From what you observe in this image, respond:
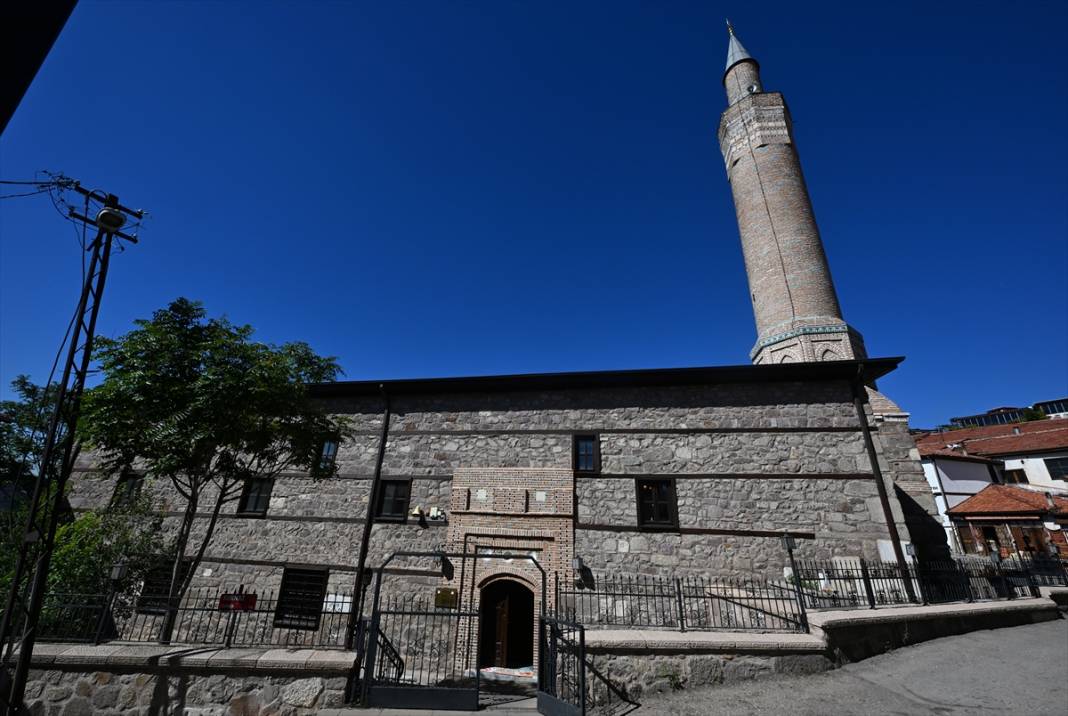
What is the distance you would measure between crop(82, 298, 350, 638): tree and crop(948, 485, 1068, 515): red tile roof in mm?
30447

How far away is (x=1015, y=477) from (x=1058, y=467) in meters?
2.23

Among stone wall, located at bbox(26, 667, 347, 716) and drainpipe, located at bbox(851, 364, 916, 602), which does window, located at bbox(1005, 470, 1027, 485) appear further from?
stone wall, located at bbox(26, 667, 347, 716)

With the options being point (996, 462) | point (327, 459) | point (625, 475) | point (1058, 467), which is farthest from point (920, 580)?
point (1058, 467)

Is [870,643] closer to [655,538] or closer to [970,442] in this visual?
[655,538]

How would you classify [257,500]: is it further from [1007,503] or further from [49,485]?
[1007,503]

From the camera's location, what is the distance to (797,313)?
69.3ft

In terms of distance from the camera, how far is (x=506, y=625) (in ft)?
35.1

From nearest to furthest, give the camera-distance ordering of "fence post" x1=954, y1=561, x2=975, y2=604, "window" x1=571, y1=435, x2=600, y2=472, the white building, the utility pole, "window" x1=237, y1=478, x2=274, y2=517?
the utility pole → "fence post" x1=954, y1=561, x2=975, y2=604 → "window" x1=571, y1=435, x2=600, y2=472 → "window" x1=237, y1=478, x2=274, y2=517 → the white building

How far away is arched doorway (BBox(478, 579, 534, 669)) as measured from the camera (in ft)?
34.7

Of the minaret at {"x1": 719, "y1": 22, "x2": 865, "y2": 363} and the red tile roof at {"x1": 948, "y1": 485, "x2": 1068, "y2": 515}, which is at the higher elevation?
the minaret at {"x1": 719, "y1": 22, "x2": 865, "y2": 363}

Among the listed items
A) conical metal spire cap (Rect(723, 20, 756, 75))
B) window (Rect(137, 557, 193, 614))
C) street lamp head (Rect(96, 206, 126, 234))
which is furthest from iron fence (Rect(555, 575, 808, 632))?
conical metal spire cap (Rect(723, 20, 756, 75))

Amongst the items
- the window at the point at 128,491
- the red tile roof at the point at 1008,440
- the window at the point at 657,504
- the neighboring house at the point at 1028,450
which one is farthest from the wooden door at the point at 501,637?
the neighboring house at the point at 1028,450

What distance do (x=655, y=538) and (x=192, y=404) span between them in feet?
33.0

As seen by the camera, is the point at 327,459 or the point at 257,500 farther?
the point at 257,500
